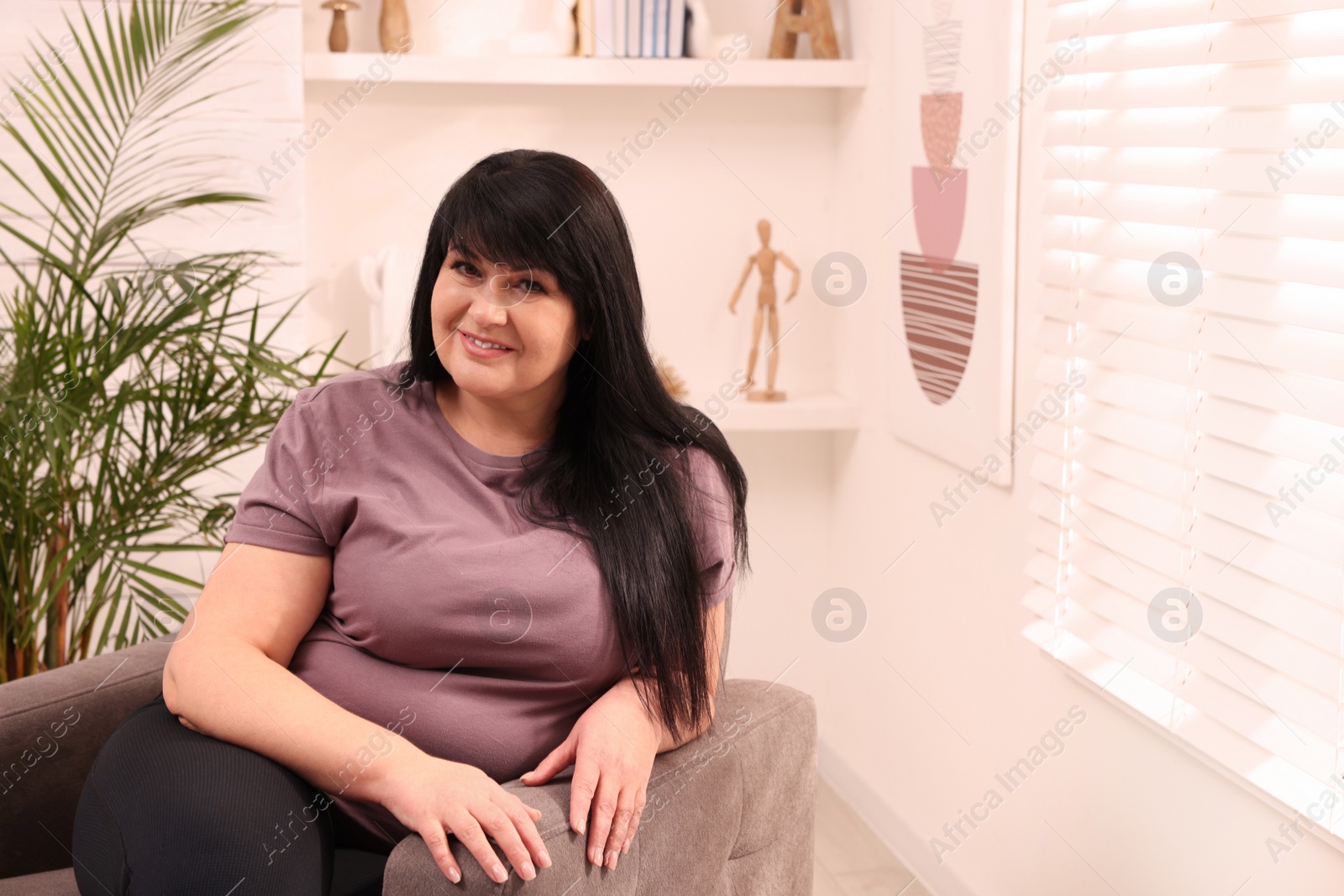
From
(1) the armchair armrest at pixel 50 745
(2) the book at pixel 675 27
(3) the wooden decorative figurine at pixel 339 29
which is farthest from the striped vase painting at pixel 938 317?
(1) the armchair armrest at pixel 50 745

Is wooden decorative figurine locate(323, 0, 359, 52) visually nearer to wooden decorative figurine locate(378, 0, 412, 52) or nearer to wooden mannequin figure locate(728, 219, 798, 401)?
wooden decorative figurine locate(378, 0, 412, 52)

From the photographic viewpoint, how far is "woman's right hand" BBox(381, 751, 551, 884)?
45.7 inches

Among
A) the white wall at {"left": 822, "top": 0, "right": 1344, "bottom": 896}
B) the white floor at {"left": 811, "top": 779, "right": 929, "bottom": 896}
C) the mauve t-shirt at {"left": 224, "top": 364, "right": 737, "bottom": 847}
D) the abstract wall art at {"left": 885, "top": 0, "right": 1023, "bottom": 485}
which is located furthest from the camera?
the white floor at {"left": 811, "top": 779, "right": 929, "bottom": 896}

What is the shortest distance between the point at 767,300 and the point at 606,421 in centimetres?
140

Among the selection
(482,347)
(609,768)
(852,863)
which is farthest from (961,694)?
(482,347)

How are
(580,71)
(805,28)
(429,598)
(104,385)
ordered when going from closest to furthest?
(429,598)
(104,385)
(580,71)
(805,28)

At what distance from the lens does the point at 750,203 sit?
300 cm

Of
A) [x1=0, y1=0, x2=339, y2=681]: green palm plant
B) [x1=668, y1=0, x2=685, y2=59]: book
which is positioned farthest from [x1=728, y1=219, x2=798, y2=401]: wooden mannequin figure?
[x1=0, y1=0, x2=339, y2=681]: green palm plant

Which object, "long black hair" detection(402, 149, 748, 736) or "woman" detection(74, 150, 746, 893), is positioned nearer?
"woman" detection(74, 150, 746, 893)

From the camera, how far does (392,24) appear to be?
266 cm

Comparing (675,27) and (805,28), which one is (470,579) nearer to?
(675,27)

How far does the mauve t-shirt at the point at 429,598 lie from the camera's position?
1397 mm

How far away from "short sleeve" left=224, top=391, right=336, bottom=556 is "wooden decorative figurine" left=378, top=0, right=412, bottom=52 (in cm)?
149

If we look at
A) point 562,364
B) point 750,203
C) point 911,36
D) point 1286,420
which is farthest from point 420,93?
point 1286,420
